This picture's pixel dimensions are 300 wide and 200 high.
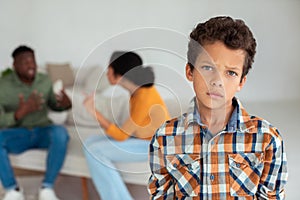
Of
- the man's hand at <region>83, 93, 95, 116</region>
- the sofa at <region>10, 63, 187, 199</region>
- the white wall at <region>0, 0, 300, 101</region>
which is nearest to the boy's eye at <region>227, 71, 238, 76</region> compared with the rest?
the sofa at <region>10, 63, 187, 199</region>

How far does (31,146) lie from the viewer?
8.06 ft

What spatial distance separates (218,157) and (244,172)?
48 millimetres

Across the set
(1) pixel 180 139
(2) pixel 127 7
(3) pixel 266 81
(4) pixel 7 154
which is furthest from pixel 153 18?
(1) pixel 180 139

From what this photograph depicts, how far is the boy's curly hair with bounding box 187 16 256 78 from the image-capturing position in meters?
0.80

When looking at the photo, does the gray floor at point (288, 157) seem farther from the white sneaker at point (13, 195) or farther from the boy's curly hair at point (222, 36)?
the boy's curly hair at point (222, 36)

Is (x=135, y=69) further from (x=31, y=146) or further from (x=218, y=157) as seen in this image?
(x=31, y=146)

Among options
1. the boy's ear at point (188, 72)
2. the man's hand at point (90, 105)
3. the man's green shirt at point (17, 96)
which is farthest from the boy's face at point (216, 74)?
the man's green shirt at point (17, 96)

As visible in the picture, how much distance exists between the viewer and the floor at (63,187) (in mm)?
2359

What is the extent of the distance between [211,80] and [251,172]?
18 centimetres

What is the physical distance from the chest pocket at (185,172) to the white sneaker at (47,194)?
1637mm

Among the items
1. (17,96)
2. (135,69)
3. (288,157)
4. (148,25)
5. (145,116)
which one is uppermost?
(135,69)


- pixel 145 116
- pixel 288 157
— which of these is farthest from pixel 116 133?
pixel 288 157

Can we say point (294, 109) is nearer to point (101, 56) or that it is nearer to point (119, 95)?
point (119, 95)

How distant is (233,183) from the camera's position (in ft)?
2.83
